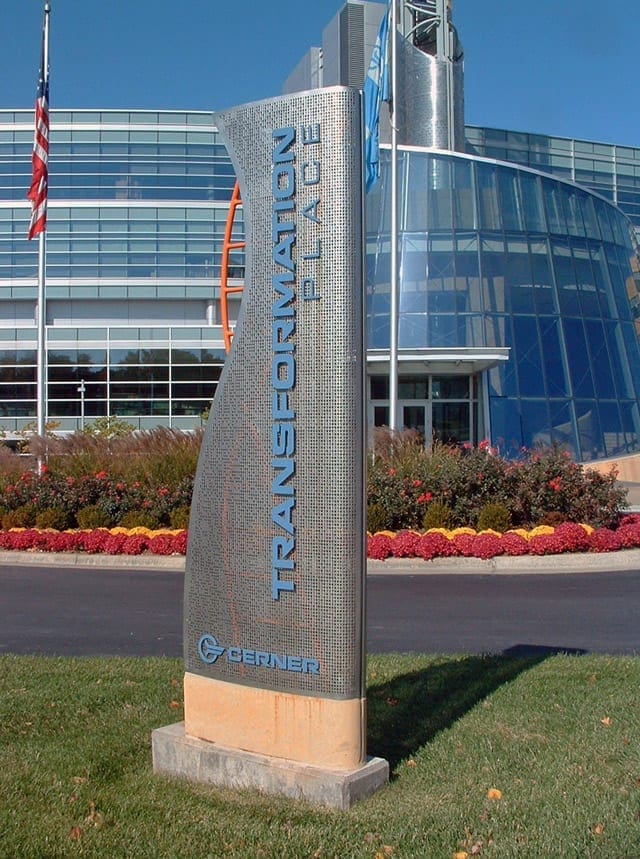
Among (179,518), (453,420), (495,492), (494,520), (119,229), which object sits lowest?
(494,520)

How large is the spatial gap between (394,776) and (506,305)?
2591cm

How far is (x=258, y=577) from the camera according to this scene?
508 cm

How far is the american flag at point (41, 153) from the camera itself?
1938 centimetres

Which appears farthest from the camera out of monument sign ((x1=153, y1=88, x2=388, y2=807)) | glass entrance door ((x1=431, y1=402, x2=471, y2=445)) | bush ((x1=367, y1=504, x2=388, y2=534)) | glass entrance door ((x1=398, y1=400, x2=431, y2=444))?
glass entrance door ((x1=398, y1=400, x2=431, y2=444))

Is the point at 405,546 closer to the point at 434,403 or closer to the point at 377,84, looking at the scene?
the point at 377,84

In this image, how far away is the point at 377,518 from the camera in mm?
15703

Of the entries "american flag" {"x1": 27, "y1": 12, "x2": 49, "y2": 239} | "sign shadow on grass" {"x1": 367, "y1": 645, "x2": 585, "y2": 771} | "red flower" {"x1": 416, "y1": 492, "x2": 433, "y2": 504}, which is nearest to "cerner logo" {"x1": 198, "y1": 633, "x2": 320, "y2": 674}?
"sign shadow on grass" {"x1": 367, "y1": 645, "x2": 585, "y2": 771}

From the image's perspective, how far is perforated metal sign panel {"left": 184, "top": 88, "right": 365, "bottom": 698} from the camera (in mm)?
4871

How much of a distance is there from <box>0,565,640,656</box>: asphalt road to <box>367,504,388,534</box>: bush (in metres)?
2.27

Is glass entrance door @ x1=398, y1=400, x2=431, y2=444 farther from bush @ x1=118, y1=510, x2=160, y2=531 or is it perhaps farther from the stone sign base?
the stone sign base

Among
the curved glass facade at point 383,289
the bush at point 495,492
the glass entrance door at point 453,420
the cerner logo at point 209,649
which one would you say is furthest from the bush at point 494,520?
the glass entrance door at point 453,420

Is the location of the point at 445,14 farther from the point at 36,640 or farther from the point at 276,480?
the point at 276,480

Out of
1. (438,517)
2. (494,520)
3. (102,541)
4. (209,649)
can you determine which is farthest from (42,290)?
(209,649)

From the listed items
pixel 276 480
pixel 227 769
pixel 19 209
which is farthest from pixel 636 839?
pixel 19 209
